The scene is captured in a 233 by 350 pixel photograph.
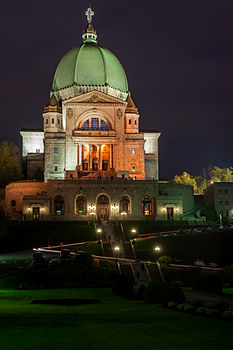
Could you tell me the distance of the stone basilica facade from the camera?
73500 millimetres

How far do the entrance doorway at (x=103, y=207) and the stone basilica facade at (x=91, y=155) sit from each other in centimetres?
16

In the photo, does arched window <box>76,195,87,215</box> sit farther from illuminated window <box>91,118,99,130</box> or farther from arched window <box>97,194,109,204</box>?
illuminated window <box>91,118,99,130</box>

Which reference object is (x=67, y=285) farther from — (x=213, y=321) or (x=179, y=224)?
(x=179, y=224)

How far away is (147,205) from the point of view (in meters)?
75.5

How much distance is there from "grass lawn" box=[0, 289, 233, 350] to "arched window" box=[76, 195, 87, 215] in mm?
54682

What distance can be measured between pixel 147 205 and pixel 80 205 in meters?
11.1

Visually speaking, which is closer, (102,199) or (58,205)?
(58,205)

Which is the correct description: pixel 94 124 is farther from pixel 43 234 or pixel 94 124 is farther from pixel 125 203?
pixel 43 234

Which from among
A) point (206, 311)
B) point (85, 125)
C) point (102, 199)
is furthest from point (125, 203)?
point (206, 311)

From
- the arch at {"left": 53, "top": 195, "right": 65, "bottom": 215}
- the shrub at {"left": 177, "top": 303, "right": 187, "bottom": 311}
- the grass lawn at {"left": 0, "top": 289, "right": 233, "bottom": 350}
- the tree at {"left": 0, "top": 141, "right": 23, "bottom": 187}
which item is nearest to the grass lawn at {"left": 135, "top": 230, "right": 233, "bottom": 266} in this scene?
the arch at {"left": 53, "top": 195, "right": 65, "bottom": 215}

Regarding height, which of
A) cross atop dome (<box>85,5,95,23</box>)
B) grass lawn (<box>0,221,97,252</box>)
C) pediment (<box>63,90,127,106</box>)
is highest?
cross atop dome (<box>85,5,95,23</box>)

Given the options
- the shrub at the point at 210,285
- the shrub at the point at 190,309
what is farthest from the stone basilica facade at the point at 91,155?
the shrub at the point at 190,309

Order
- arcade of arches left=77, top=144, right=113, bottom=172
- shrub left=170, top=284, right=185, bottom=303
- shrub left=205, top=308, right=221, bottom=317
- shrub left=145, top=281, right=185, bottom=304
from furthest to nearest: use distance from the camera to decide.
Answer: arcade of arches left=77, top=144, right=113, bottom=172 < shrub left=145, top=281, right=185, bottom=304 < shrub left=170, top=284, right=185, bottom=303 < shrub left=205, top=308, right=221, bottom=317

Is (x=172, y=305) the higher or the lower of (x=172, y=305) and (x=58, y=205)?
the lower
